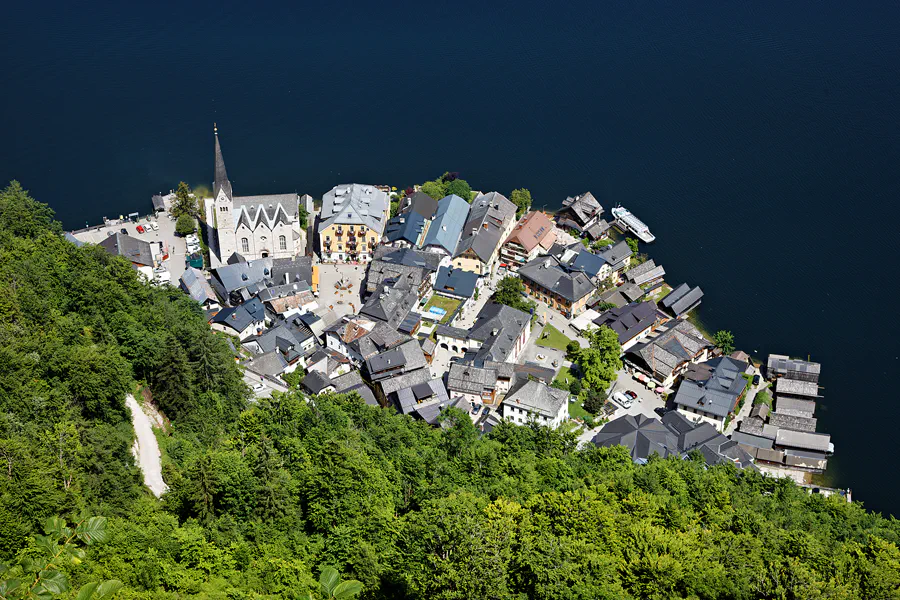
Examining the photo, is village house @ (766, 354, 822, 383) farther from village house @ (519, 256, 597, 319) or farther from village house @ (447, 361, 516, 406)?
village house @ (447, 361, 516, 406)

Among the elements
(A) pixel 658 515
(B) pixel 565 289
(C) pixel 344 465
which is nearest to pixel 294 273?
(B) pixel 565 289

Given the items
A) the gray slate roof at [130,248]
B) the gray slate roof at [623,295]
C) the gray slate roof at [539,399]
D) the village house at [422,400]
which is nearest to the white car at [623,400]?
the gray slate roof at [539,399]

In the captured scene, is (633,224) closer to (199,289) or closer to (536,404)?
(536,404)

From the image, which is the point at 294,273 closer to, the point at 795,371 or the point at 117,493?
the point at 117,493

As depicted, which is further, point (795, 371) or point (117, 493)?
point (795, 371)

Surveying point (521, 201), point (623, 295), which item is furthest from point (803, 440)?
point (521, 201)

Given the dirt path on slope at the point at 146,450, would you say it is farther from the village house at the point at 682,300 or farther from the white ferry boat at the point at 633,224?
the white ferry boat at the point at 633,224
